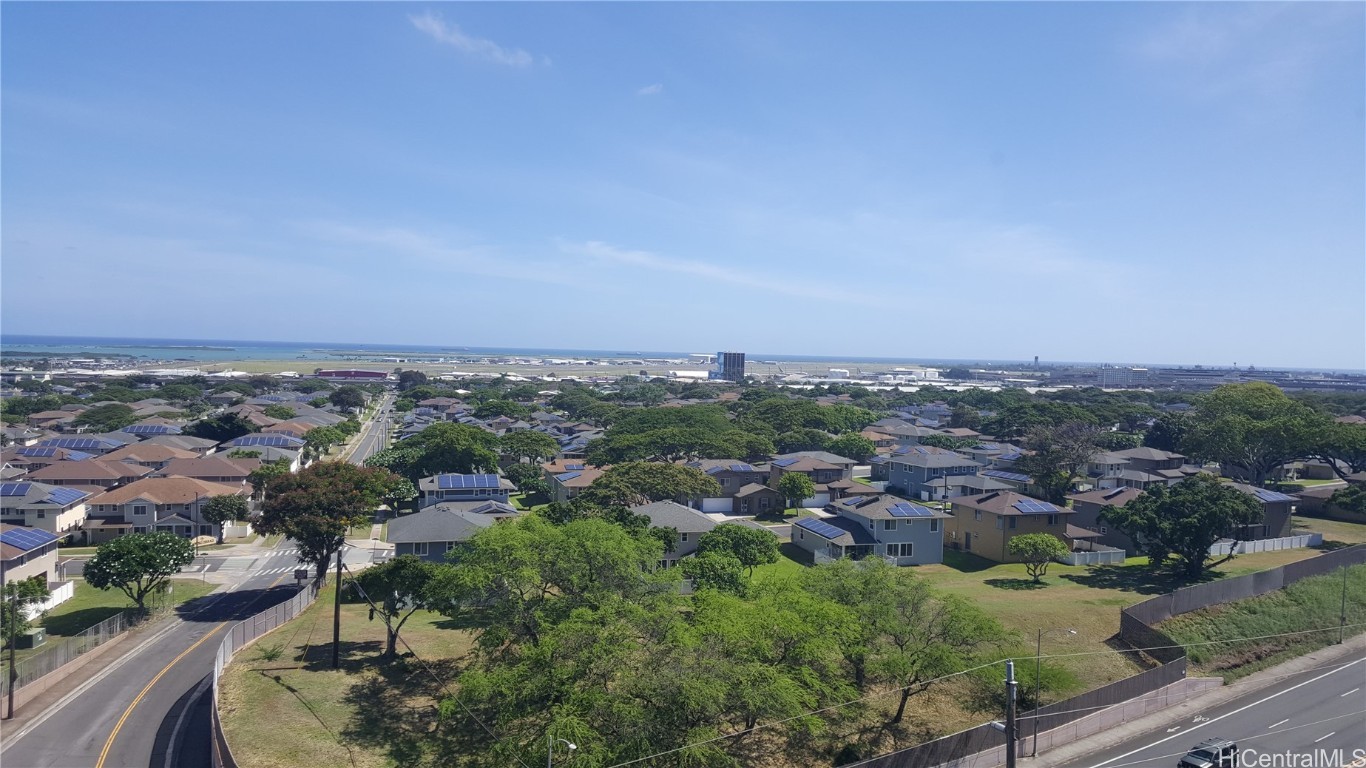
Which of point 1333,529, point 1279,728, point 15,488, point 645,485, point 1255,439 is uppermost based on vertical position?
point 1255,439

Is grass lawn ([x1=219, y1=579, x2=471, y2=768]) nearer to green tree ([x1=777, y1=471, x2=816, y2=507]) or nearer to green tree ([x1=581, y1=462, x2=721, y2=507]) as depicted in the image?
green tree ([x1=581, y1=462, x2=721, y2=507])

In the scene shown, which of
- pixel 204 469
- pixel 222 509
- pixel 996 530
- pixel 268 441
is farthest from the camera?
pixel 268 441

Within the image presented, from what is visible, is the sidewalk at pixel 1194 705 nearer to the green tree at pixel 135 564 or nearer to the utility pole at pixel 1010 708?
the utility pole at pixel 1010 708

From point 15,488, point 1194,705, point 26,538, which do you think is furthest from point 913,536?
point 15,488

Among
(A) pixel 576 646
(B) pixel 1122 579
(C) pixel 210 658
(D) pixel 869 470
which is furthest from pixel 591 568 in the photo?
(D) pixel 869 470

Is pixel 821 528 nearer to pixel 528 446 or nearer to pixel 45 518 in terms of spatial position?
pixel 528 446

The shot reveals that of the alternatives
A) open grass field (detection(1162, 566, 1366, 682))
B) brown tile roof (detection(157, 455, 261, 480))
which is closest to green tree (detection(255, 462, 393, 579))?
brown tile roof (detection(157, 455, 261, 480))
